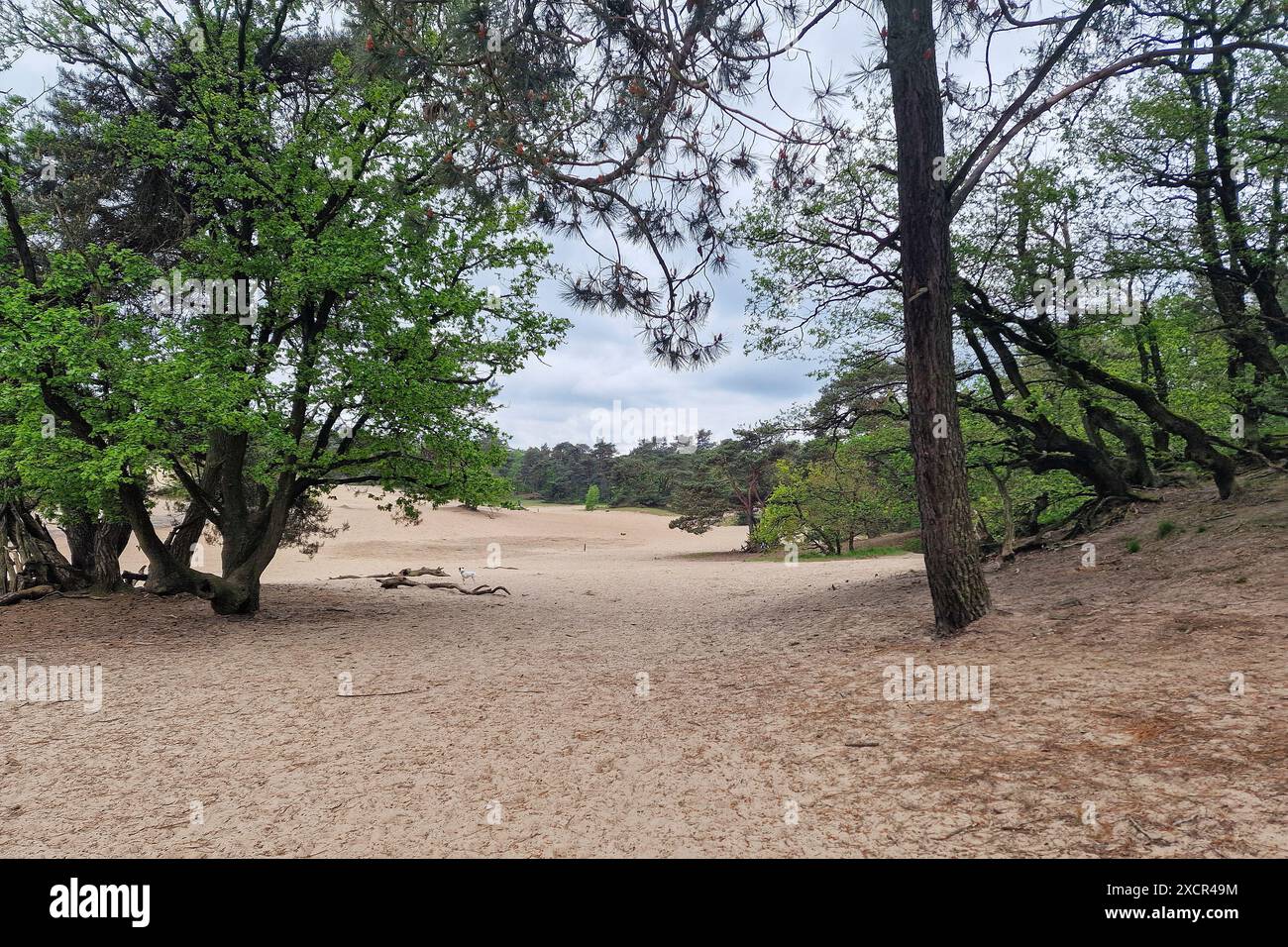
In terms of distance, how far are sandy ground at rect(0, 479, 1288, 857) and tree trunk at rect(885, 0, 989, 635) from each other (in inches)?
21.9

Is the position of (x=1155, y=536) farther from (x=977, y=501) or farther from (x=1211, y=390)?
(x=977, y=501)

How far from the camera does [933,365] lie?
659cm

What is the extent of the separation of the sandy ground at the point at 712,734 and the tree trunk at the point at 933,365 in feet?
1.83

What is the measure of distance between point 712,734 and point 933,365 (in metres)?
4.58

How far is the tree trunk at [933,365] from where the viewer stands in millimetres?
6504

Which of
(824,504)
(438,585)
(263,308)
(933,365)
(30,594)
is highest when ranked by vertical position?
(263,308)

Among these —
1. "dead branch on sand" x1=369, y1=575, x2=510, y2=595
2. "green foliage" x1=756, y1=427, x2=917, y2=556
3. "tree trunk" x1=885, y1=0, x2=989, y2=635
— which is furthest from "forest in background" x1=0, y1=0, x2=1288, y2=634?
"green foliage" x1=756, y1=427, x2=917, y2=556

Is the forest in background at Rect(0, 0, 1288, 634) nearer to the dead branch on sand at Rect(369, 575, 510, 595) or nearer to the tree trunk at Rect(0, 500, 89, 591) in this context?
the tree trunk at Rect(0, 500, 89, 591)

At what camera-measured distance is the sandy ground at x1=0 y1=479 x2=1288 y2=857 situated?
2967 millimetres

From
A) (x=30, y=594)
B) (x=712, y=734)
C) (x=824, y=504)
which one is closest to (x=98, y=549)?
(x=30, y=594)

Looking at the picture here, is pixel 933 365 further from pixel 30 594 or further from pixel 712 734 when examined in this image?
pixel 30 594

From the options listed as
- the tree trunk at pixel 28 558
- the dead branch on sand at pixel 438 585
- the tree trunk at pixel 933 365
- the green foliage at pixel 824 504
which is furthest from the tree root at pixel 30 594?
the green foliage at pixel 824 504

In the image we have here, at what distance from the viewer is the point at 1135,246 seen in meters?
8.39
